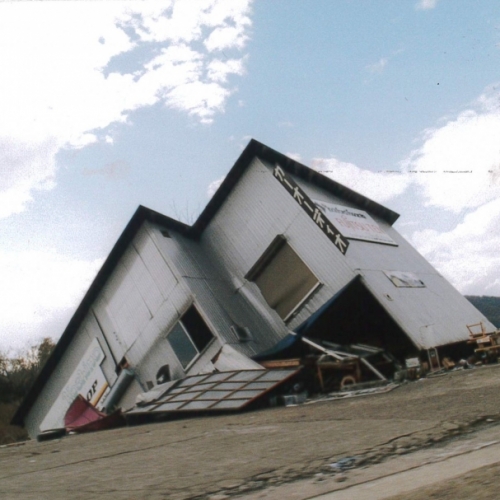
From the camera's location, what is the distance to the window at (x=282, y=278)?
1423 centimetres

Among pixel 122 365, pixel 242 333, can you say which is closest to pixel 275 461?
pixel 242 333

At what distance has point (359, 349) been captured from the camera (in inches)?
495

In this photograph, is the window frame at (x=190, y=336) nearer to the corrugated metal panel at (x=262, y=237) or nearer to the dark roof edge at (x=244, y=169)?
the corrugated metal panel at (x=262, y=237)

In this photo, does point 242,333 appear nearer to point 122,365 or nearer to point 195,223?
point 122,365

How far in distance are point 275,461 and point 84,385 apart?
14718mm

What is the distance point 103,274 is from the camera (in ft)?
52.2

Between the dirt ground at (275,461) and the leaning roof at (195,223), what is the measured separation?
428 inches

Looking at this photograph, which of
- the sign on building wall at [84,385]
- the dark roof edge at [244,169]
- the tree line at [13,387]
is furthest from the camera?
the tree line at [13,387]

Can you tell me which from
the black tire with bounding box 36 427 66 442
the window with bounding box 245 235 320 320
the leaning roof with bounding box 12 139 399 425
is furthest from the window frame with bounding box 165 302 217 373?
the black tire with bounding box 36 427 66 442

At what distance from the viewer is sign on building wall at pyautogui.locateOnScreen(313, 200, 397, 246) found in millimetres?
15169

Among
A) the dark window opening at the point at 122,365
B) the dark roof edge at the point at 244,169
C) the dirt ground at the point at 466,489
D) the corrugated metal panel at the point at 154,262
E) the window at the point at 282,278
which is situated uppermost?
the dark roof edge at the point at 244,169

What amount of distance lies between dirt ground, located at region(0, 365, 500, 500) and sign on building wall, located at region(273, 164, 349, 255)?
8525mm

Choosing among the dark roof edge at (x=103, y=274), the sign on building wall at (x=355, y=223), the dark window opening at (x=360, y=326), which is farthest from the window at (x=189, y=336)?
the sign on building wall at (x=355, y=223)

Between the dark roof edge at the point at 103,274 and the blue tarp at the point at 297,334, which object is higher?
the dark roof edge at the point at 103,274
